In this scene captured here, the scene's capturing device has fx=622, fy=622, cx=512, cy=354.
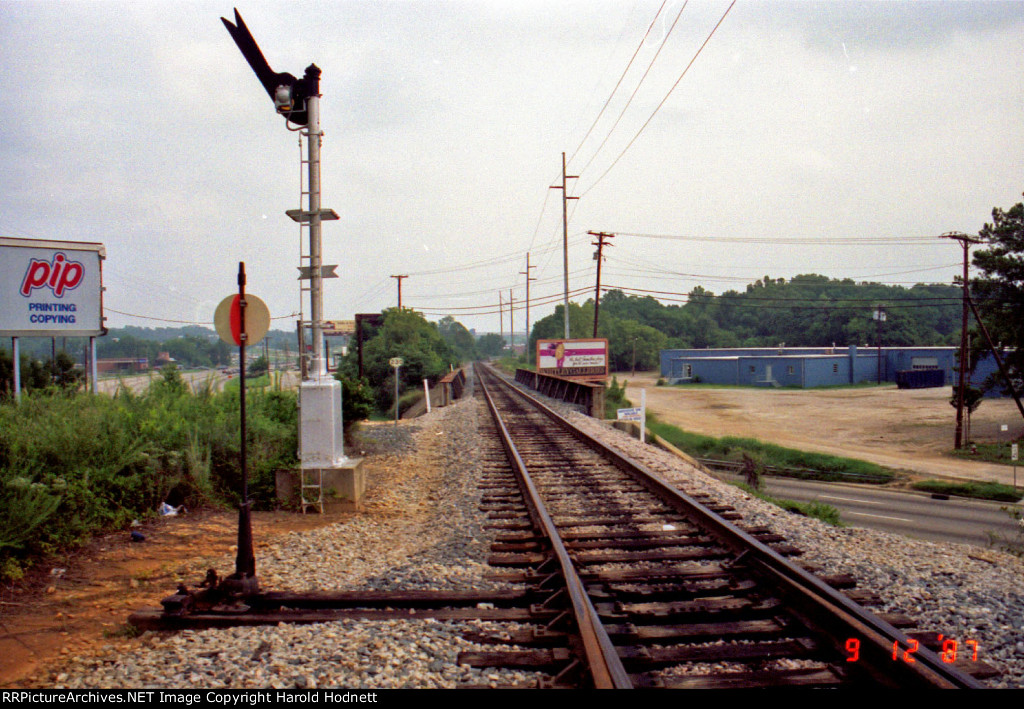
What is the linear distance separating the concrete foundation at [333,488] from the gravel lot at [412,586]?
38 cm

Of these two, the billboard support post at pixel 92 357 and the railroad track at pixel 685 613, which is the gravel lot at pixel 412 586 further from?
the billboard support post at pixel 92 357

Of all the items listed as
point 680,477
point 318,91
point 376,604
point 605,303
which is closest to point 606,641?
point 376,604

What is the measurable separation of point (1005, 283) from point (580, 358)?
23.6m

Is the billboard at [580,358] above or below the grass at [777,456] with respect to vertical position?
above

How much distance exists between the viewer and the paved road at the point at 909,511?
839 inches

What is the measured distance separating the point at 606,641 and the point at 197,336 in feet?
117

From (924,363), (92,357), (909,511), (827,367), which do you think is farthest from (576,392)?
(924,363)

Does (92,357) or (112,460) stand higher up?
(92,357)

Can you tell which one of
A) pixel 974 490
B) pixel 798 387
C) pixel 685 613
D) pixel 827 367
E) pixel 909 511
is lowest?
pixel 909 511

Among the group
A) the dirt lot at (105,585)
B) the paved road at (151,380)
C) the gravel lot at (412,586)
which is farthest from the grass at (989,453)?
the dirt lot at (105,585)

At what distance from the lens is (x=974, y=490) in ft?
89.2

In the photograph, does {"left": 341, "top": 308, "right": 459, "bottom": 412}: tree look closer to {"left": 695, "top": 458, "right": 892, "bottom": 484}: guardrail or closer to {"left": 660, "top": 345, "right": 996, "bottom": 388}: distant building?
{"left": 695, "top": 458, "right": 892, "bottom": 484}: guardrail

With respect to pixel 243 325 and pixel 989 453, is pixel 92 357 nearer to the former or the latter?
pixel 243 325

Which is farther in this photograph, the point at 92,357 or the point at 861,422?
the point at 861,422
